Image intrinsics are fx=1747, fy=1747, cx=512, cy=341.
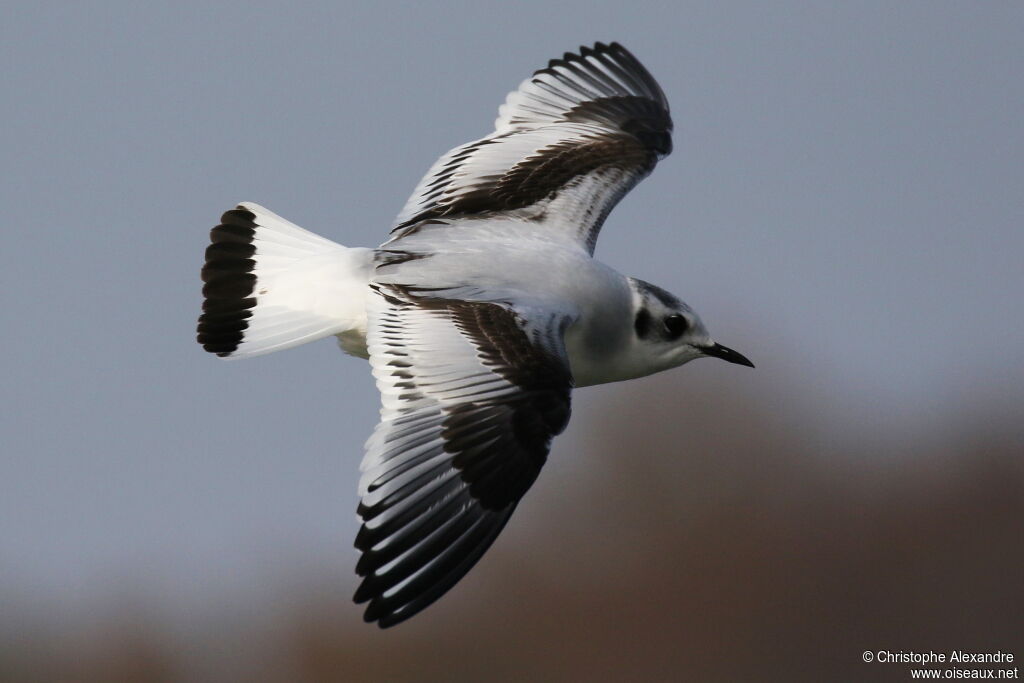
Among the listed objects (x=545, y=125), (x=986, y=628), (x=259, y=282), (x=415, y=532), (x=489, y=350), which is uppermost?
(x=545, y=125)

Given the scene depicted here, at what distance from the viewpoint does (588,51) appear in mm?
10672

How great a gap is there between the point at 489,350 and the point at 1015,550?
3337 centimetres

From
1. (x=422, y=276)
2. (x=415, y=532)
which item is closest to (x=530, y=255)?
(x=422, y=276)

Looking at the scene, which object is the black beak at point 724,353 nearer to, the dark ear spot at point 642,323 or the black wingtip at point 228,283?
the dark ear spot at point 642,323

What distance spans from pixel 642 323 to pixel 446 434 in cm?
177

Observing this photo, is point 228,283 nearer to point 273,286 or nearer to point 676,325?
point 273,286

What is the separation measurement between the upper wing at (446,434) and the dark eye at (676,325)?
1.04 metres

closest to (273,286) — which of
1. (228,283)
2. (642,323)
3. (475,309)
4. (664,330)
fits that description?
(228,283)

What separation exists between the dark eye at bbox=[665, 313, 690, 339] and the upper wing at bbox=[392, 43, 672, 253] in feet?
2.01

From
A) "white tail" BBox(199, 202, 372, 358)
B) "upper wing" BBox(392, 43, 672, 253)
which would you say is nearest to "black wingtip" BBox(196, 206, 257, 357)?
"white tail" BBox(199, 202, 372, 358)

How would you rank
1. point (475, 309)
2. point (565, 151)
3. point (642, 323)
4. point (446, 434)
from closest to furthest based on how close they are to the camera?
1. point (446, 434)
2. point (475, 309)
3. point (642, 323)
4. point (565, 151)

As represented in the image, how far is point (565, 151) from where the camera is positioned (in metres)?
9.49

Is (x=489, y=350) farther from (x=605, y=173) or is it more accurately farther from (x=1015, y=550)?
(x=1015, y=550)

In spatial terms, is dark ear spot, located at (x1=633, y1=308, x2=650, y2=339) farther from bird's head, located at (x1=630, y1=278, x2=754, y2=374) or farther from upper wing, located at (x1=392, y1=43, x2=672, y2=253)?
upper wing, located at (x1=392, y1=43, x2=672, y2=253)
